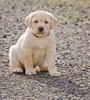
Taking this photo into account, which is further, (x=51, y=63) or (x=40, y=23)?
(x=51, y=63)

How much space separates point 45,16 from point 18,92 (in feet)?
4.72

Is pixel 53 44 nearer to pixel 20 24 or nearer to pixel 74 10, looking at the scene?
pixel 20 24

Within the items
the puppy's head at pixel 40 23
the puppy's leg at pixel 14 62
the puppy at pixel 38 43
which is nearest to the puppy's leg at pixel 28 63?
the puppy at pixel 38 43

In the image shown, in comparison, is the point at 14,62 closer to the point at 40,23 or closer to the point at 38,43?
the point at 38,43

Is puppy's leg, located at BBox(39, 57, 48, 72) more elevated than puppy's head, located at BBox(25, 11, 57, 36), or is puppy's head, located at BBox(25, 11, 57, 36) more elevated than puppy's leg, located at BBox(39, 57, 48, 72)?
puppy's head, located at BBox(25, 11, 57, 36)

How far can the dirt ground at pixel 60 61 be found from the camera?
5.69m

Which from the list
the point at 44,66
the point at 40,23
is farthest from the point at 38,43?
the point at 44,66

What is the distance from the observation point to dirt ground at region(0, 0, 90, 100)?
5.69 m

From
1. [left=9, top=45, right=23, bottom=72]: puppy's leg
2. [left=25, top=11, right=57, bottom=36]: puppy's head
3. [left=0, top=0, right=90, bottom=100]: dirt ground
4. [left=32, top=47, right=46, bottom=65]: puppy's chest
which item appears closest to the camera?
[left=0, top=0, right=90, bottom=100]: dirt ground

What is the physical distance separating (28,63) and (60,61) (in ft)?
4.03

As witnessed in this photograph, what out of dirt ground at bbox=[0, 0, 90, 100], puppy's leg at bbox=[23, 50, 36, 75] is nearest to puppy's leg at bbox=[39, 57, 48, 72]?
dirt ground at bbox=[0, 0, 90, 100]

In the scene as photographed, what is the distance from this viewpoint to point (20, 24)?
11.9m

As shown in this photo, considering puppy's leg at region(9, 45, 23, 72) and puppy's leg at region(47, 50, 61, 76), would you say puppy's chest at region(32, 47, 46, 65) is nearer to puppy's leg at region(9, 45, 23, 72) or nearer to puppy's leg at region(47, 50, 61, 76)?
puppy's leg at region(47, 50, 61, 76)

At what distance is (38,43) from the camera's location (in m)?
6.51
